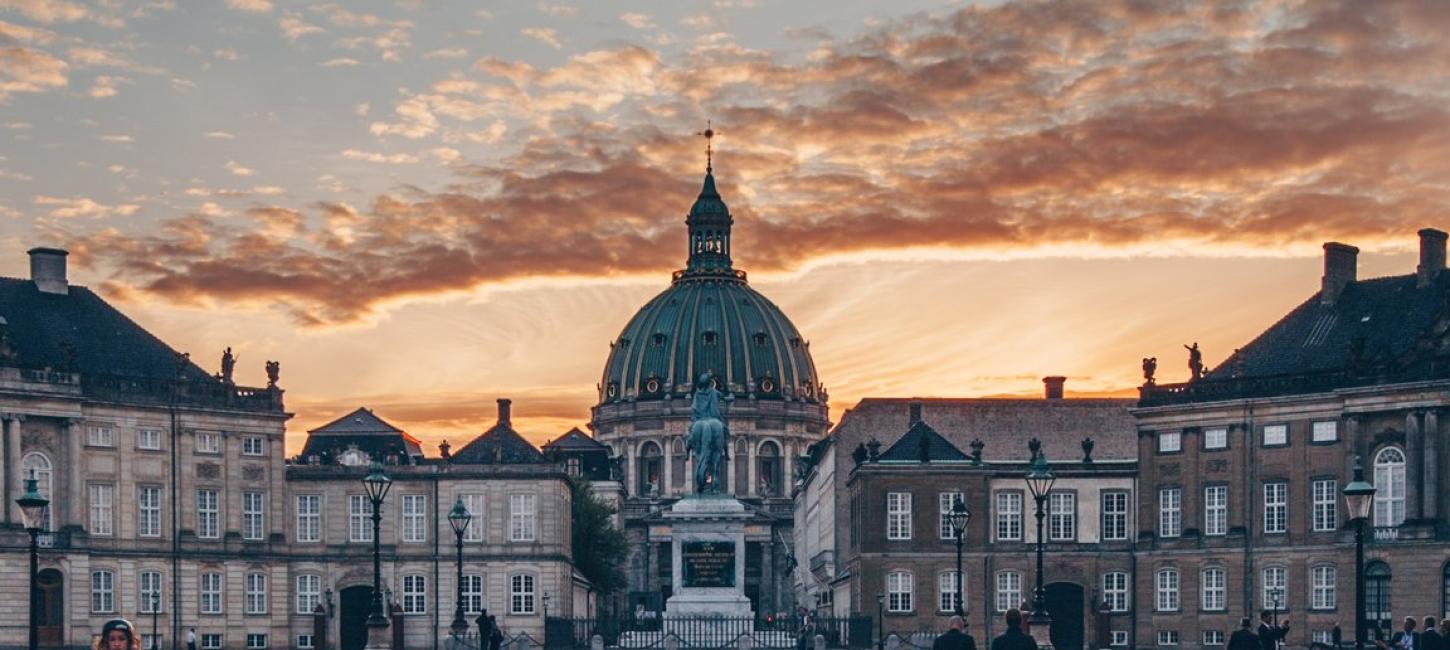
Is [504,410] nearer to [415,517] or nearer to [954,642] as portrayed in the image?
[415,517]

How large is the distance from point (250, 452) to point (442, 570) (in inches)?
367

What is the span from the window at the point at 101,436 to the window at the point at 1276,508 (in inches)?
1733

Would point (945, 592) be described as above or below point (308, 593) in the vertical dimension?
above

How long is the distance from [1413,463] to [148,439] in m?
47.5

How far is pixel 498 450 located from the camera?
113 m

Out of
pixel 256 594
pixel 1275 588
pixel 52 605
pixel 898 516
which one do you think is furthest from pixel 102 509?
pixel 1275 588

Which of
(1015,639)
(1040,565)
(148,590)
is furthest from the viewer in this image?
(148,590)

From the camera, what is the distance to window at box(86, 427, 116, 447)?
320 feet

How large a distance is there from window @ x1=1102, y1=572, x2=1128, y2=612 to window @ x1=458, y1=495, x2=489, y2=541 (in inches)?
1017

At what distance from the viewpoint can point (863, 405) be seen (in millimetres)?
124312

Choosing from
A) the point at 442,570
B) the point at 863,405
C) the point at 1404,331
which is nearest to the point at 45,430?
the point at 442,570

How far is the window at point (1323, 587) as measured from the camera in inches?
3701

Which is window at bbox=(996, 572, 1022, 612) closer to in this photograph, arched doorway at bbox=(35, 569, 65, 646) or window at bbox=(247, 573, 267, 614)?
window at bbox=(247, 573, 267, 614)

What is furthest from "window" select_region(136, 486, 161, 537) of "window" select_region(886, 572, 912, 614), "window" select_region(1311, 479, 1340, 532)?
"window" select_region(1311, 479, 1340, 532)
